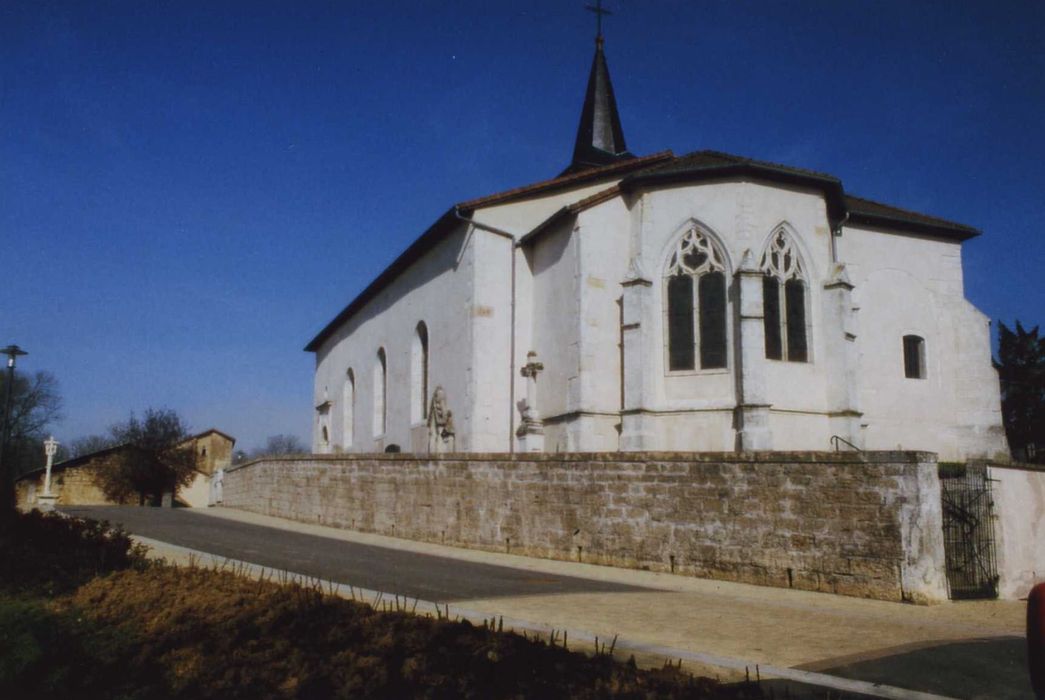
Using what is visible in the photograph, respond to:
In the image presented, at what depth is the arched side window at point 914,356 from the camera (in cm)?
2311

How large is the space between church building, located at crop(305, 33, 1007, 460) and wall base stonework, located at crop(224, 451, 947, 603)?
5.15m

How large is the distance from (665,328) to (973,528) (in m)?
9.64

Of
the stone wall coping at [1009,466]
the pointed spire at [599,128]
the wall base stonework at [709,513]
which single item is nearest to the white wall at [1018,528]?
the stone wall coping at [1009,466]

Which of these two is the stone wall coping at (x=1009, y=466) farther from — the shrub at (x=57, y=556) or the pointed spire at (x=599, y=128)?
the pointed spire at (x=599, y=128)

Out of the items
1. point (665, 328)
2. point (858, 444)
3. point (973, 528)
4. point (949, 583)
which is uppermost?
point (665, 328)

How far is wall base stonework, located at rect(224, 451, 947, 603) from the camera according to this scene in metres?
9.59

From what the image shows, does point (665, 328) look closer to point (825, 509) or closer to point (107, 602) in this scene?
point (825, 509)

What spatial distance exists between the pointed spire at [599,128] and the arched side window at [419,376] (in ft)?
31.5

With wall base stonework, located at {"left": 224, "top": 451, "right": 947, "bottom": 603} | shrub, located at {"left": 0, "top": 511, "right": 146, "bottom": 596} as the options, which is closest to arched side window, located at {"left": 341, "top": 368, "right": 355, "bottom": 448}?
wall base stonework, located at {"left": 224, "top": 451, "right": 947, "bottom": 603}

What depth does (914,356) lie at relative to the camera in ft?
76.4

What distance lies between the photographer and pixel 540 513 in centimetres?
1331

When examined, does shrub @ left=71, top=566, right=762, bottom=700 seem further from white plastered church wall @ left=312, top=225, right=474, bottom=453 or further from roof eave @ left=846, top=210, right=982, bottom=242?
roof eave @ left=846, top=210, right=982, bottom=242

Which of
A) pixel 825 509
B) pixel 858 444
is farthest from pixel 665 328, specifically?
pixel 825 509

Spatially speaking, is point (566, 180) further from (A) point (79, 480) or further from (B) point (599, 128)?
(A) point (79, 480)
